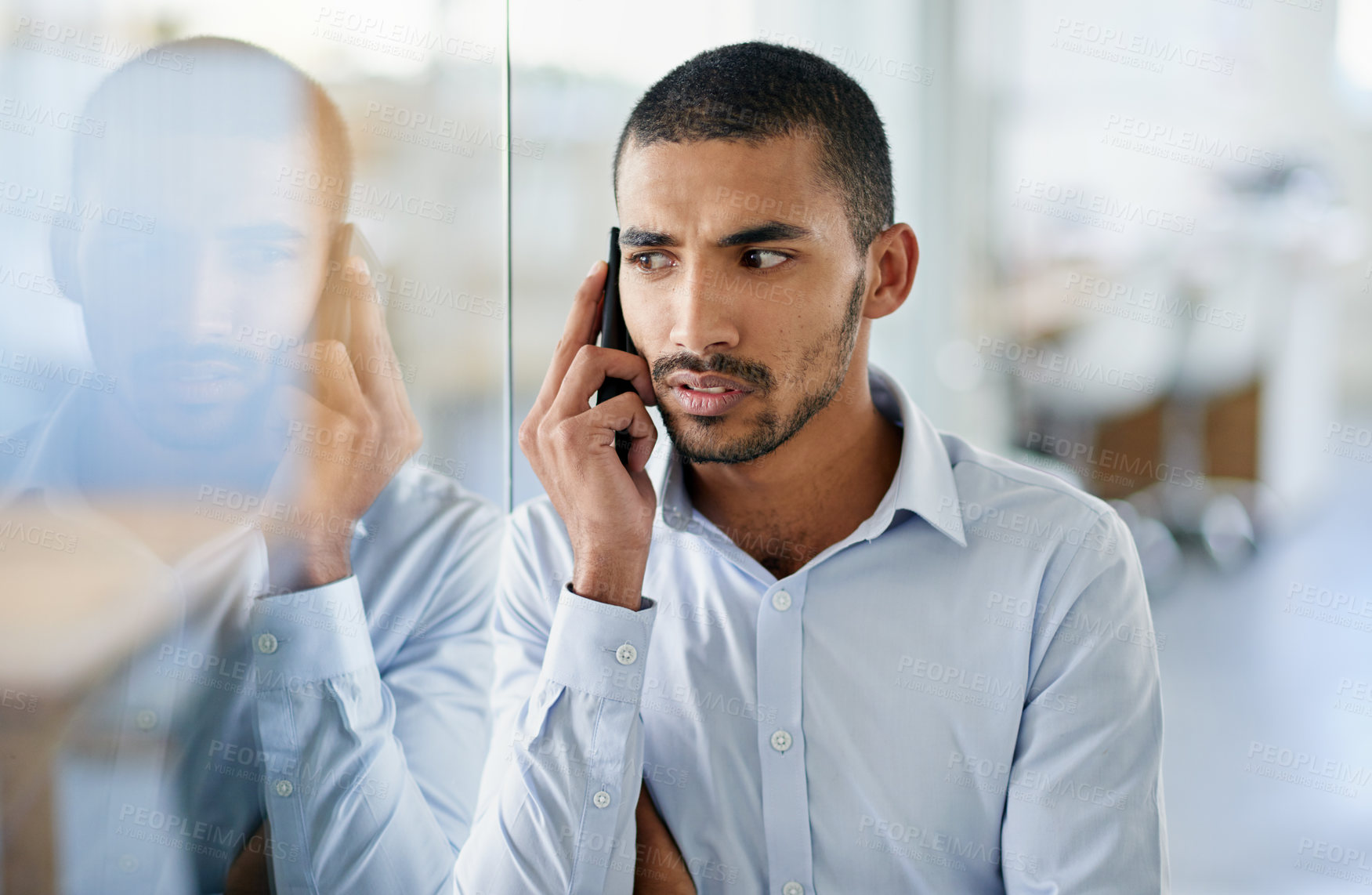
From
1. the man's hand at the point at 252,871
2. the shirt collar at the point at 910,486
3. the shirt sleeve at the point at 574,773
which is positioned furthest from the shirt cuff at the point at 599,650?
the man's hand at the point at 252,871

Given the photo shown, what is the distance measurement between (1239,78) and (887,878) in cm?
208

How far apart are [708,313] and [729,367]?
63mm

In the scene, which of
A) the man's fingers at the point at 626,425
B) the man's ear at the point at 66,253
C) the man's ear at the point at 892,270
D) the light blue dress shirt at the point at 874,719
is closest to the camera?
the man's ear at the point at 66,253

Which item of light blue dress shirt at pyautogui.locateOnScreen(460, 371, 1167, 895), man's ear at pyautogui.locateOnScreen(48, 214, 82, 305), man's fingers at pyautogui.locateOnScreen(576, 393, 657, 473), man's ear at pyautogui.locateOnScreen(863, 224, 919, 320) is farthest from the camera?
man's ear at pyautogui.locateOnScreen(863, 224, 919, 320)

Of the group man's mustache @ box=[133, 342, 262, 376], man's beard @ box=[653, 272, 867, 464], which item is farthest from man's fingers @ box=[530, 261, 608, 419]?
man's mustache @ box=[133, 342, 262, 376]

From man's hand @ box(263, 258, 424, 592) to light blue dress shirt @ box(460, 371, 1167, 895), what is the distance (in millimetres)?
242

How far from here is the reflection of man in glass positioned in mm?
809

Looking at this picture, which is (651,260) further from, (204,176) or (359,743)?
(359,743)

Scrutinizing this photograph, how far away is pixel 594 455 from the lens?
42.7 inches

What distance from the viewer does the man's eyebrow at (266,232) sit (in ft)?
2.91

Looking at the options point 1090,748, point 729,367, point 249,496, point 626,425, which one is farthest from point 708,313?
point 1090,748

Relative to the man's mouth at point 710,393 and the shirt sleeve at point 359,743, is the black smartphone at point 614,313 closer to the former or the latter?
the man's mouth at point 710,393

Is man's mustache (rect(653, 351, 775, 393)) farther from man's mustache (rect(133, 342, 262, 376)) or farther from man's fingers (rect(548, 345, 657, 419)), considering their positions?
man's mustache (rect(133, 342, 262, 376))

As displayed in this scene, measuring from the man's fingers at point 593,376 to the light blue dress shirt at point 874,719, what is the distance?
0.21 m
